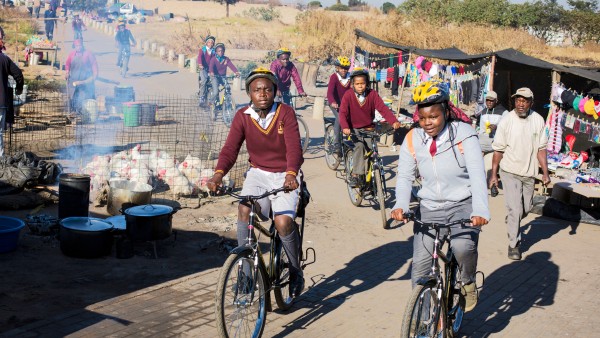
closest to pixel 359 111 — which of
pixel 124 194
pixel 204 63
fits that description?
pixel 124 194

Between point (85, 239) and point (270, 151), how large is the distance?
101 inches

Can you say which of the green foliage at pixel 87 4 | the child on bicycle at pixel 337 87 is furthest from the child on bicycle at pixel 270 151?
the green foliage at pixel 87 4

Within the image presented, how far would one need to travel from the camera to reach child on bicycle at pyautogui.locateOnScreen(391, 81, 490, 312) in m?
5.32

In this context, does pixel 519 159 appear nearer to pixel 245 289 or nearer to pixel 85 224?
pixel 245 289

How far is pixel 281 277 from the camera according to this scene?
6277 mm

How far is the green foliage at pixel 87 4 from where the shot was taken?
192 feet

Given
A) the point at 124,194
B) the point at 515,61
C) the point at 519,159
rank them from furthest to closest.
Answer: the point at 515,61 → the point at 124,194 → the point at 519,159

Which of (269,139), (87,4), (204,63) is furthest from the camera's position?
(87,4)

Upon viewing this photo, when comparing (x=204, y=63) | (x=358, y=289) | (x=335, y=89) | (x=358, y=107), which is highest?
(x=204, y=63)

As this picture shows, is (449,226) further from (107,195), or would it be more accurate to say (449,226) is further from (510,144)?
(107,195)

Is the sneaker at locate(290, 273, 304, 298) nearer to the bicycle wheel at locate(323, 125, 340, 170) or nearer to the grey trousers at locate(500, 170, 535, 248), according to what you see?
the grey trousers at locate(500, 170, 535, 248)

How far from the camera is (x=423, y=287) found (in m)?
4.97

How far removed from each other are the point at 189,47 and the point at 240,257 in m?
39.3

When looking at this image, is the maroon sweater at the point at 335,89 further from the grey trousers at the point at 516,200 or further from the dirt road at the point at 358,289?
the grey trousers at the point at 516,200
